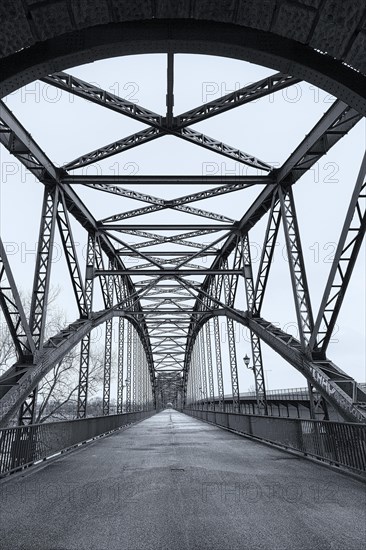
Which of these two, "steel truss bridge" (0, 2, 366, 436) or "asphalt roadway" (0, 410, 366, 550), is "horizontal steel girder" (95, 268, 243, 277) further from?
"asphalt roadway" (0, 410, 366, 550)

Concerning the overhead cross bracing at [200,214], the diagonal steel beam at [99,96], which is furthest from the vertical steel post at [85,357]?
the diagonal steel beam at [99,96]

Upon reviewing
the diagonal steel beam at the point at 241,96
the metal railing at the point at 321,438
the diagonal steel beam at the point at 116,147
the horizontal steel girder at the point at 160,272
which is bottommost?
the metal railing at the point at 321,438

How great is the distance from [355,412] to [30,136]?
11641 millimetres

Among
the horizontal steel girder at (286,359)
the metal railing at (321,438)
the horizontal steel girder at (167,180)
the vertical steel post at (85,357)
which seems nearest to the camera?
the metal railing at (321,438)

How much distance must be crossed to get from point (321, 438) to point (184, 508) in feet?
17.4

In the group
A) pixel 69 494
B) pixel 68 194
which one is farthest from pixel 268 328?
pixel 69 494

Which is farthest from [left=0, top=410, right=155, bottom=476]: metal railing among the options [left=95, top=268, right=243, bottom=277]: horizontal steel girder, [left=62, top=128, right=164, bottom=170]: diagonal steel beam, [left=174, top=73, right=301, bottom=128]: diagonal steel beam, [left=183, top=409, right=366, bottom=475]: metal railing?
[left=174, top=73, right=301, bottom=128]: diagonal steel beam

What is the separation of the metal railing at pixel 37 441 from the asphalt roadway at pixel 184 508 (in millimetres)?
374

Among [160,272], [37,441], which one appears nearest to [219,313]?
[160,272]

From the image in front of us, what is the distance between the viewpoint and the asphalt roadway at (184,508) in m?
4.45

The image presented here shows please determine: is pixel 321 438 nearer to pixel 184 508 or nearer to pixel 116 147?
pixel 184 508

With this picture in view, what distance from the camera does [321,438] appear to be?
32.2ft

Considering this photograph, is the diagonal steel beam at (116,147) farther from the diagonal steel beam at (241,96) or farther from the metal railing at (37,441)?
the metal railing at (37,441)

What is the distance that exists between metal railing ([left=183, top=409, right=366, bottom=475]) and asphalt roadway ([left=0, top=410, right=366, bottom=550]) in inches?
15.6
